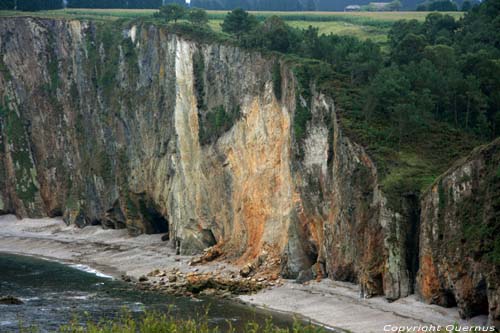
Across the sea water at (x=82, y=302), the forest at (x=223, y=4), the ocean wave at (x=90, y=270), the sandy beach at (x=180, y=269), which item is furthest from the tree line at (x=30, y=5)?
the sea water at (x=82, y=302)

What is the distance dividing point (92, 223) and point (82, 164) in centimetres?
663

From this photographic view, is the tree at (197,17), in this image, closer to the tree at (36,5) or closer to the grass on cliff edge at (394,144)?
the grass on cliff edge at (394,144)

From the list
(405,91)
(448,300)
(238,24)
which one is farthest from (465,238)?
(238,24)

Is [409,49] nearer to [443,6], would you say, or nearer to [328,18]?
[328,18]

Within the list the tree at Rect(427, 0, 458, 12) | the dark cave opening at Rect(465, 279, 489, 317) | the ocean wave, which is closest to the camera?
the dark cave opening at Rect(465, 279, 489, 317)

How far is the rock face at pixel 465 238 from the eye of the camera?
175 feet

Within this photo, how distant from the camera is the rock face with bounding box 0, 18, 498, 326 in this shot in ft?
225

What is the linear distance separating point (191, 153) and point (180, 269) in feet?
42.7

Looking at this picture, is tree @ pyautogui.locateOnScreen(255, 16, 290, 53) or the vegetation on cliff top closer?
the vegetation on cliff top

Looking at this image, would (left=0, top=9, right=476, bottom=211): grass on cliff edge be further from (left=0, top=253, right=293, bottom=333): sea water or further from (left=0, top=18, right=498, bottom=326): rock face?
(left=0, top=253, right=293, bottom=333): sea water

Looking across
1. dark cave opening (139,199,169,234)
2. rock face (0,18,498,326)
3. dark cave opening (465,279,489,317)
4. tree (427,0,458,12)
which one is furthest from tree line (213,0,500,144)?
tree (427,0,458,12)

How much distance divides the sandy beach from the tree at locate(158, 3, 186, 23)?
21.4 m

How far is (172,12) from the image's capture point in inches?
Answer: 4087

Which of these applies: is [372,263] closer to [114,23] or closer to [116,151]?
[116,151]
